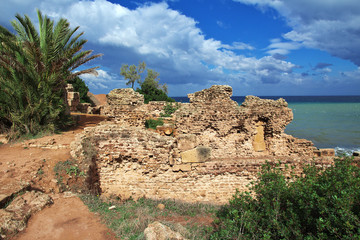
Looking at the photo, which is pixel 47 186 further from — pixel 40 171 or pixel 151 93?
pixel 151 93

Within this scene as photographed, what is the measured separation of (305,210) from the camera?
14.4 feet

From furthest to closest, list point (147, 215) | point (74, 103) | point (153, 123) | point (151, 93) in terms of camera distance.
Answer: point (151, 93) → point (74, 103) → point (153, 123) → point (147, 215)

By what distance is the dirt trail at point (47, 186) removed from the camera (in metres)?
4.83

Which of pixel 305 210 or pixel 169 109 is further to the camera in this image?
pixel 169 109

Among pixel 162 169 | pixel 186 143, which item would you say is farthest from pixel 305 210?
pixel 162 169

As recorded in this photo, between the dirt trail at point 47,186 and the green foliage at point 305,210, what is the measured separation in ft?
9.97

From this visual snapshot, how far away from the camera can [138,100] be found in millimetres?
11828

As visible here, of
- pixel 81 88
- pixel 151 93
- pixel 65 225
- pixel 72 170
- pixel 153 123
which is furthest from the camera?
pixel 151 93

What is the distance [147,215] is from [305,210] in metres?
3.69

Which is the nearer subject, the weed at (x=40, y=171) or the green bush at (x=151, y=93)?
the weed at (x=40, y=171)

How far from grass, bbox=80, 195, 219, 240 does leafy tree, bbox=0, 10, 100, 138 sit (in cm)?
608

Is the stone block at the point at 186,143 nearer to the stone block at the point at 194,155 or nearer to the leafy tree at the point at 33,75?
the stone block at the point at 194,155

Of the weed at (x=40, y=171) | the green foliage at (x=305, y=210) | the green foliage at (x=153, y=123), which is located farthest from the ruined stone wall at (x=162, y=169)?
the green foliage at (x=153, y=123)

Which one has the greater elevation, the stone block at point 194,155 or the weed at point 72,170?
the stone block at point 194,155
